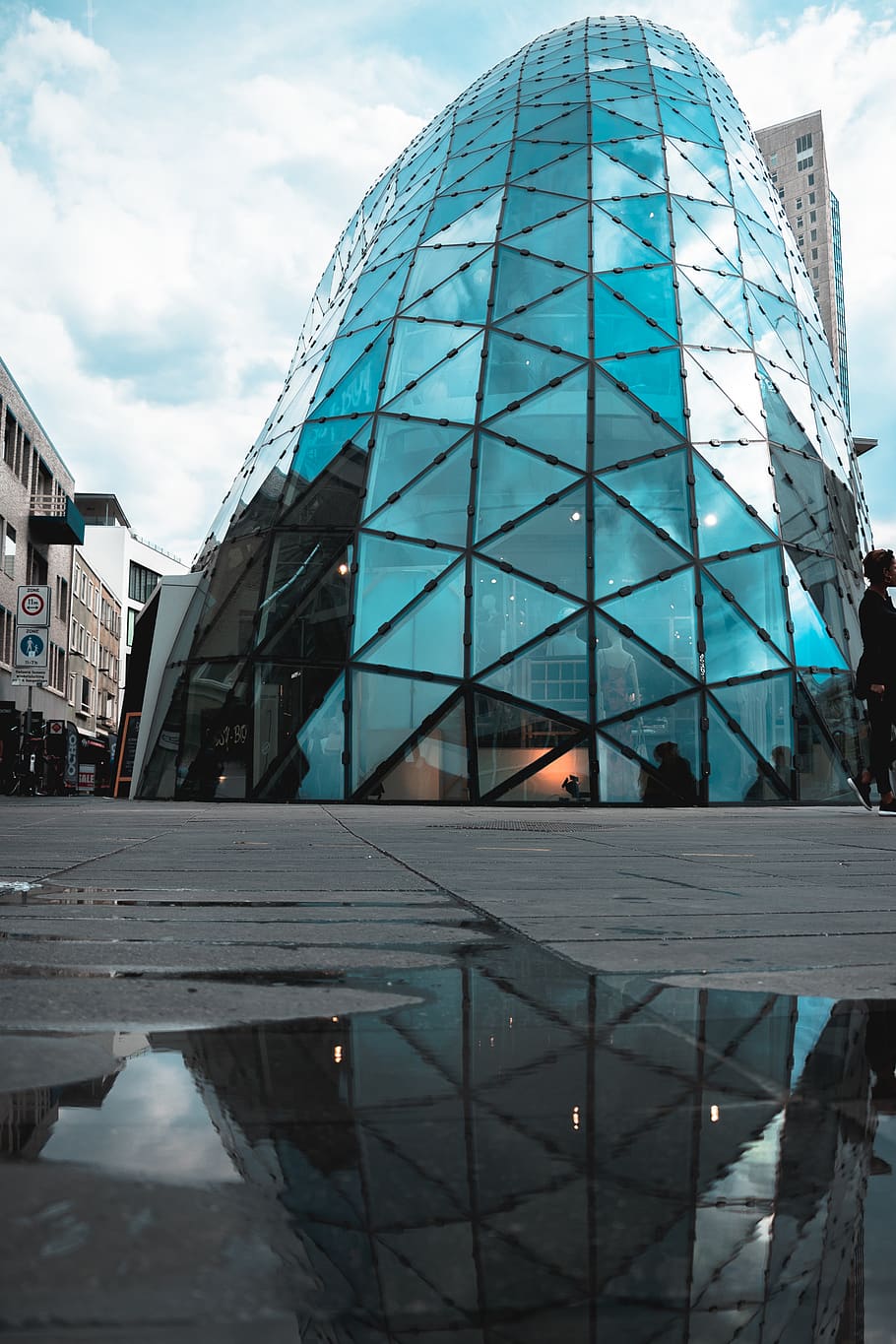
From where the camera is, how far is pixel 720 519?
17.2 m

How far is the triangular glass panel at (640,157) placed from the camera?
21.1 meters

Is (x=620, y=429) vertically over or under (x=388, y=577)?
over

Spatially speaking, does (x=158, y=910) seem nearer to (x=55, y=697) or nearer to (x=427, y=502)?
(x=427, y=502)

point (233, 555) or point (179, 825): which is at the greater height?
point (233, 555)

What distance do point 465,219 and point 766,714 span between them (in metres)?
11.6

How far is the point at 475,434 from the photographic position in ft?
58.4

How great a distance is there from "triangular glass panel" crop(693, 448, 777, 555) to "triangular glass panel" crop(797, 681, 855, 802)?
2477 millimetres

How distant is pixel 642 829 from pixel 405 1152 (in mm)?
8128

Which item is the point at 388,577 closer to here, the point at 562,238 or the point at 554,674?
the point at 554,674

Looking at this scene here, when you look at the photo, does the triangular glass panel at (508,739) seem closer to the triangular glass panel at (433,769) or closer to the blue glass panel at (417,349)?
the triangular glass panel at (433,769)

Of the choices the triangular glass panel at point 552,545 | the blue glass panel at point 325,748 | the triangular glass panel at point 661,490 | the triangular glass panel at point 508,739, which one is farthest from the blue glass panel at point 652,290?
the blue glass panel at point 325,748

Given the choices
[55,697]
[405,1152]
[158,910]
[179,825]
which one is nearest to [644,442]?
[179,825]

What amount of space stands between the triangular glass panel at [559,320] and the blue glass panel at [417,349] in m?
0.95

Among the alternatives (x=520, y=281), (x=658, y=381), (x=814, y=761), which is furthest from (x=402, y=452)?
(x=814, y=761)
